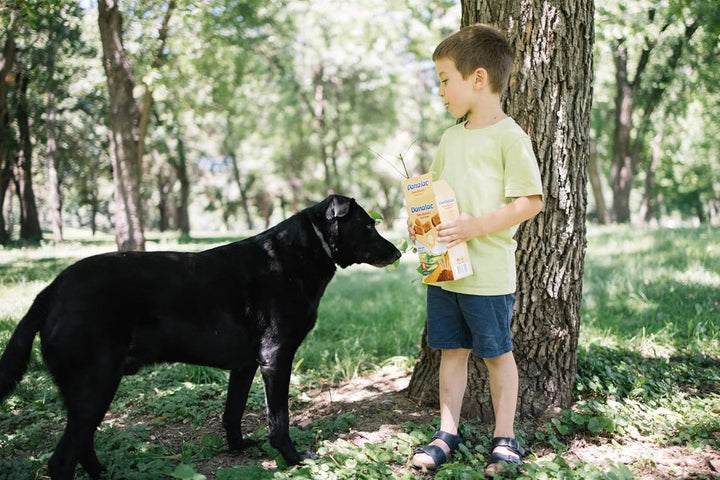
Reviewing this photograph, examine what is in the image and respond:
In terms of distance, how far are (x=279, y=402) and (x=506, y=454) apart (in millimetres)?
1338

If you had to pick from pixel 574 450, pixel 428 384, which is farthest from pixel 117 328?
pixel 574 450

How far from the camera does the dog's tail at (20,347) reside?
2684mm

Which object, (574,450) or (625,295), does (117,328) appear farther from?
(625,295)

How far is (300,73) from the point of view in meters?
24.6

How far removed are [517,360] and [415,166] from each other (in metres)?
28.6

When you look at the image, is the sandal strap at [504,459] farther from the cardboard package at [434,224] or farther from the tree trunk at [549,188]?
the cardboard package at [434,224]

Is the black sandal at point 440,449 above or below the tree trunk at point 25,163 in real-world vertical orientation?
below

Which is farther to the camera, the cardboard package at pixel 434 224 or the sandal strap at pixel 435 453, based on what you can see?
the sandal strap at pixel 435 453

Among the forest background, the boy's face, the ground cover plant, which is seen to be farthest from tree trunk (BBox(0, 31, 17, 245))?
the boy's face

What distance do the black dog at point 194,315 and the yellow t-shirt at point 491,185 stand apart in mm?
707

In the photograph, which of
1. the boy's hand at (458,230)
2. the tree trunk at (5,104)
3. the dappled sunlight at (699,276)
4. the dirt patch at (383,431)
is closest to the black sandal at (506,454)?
the dirt patch at (383,431)

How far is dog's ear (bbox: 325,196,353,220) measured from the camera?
3.23 metres

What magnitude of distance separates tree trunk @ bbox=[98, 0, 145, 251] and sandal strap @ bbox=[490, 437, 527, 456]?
8.77 m

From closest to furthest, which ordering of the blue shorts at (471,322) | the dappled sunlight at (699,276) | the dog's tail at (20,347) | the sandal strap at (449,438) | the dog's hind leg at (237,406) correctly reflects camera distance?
the dog's tail at (20,347) < the blue shorts at (471,322) < the sandal strap at (449,438) < the dog's hind leg at (237,406) < the dappled sunlight at (699,276)
